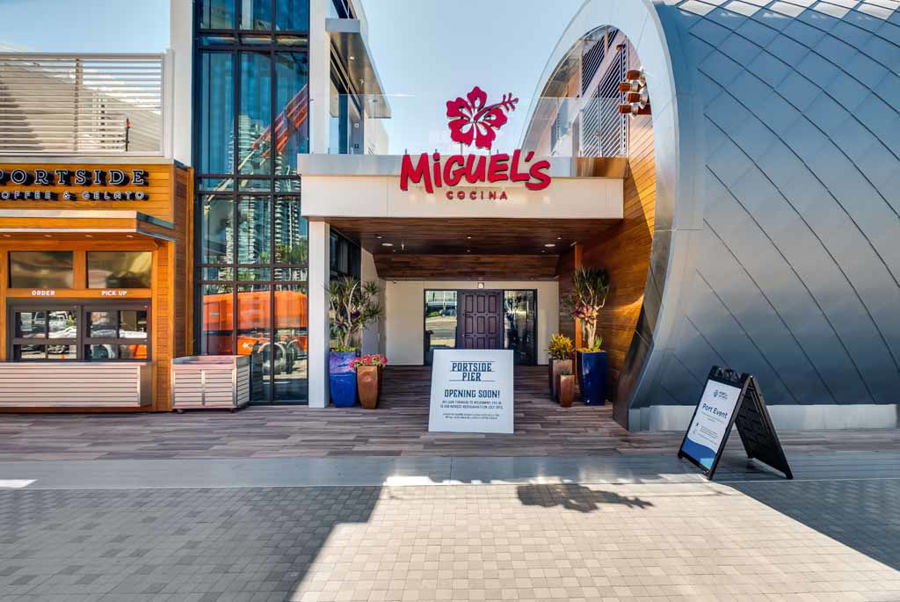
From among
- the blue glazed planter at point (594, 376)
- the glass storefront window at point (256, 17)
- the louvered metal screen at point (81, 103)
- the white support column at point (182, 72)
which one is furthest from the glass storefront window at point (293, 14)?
the blue glazed planter at point (594, 376)

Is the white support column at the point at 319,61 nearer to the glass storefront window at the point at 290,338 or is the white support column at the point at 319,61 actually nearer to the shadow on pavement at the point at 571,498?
the glass storefront window at the point at 290,338

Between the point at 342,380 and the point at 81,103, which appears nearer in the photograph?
the point at 81,103

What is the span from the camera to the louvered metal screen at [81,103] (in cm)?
766

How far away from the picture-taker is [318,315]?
8008 mm

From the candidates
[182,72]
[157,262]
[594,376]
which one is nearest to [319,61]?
[182,72]

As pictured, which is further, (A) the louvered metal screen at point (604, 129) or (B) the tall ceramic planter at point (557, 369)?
(B) the tall ceramic planter at point (557, 369)

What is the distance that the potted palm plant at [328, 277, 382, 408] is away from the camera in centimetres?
801

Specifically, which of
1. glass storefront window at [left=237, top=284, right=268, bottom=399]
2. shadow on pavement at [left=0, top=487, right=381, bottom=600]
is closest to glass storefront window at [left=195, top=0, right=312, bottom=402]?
glass storefront window at [left=237, top=284, right=268, bottom=399]

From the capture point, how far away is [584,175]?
293 inches

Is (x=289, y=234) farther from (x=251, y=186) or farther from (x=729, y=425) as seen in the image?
(x=729, y=425)

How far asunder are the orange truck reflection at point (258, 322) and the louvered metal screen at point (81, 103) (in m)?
3.14

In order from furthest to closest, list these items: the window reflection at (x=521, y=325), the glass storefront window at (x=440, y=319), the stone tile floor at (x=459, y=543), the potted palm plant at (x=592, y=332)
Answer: the glass storefront window at (x=440, y=319), the window reflection at (x=521, y=325), the potted palm plant at (x=592, y=332), the stone tile floor at (x=459, y=543)

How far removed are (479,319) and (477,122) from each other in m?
7.84

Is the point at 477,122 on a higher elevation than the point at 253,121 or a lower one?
lower
